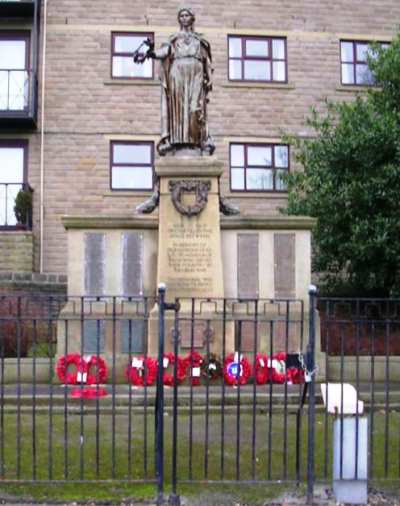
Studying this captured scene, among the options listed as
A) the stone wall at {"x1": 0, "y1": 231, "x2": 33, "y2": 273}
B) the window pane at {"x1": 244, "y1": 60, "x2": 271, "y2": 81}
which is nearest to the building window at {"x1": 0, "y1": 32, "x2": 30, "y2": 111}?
the stone wall at {"x1": 0, "y1": 231, "x2": 33, "y2": 273}

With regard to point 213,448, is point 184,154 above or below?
above

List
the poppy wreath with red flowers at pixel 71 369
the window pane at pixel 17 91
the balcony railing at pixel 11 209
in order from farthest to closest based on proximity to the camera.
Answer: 1. the window pane at pixel 17 91
2. the balcony railing at pixel 11 209
3. the poppy wreath with red flowers at pixel 71 369

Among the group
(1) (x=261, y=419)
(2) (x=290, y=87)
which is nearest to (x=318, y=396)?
(1) (x=261, y=419)

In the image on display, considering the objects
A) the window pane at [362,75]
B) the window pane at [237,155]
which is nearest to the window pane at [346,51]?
the window pane at [362,75]

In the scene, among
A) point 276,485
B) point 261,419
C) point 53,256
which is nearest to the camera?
point 276,485

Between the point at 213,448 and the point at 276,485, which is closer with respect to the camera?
the point at 276,485

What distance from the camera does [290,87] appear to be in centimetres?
2319

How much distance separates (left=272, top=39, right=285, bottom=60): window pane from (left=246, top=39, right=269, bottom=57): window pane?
0.74 ft

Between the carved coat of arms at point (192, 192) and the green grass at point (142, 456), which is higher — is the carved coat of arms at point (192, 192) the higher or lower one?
the higher one

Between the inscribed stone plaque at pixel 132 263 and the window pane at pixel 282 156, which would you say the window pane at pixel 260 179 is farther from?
the inscribed stone plaque at pixel 132 263

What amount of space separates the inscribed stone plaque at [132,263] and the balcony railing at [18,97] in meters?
11.3

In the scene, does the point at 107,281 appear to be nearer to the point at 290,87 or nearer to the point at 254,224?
the point at 254,224

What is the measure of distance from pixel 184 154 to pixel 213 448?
20.1 ft

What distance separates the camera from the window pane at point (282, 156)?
2314 centimetres
